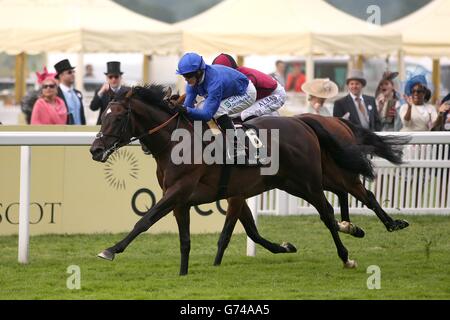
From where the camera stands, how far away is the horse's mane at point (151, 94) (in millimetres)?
7730

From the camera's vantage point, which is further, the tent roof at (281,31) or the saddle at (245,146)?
the tent roof at (281,31)

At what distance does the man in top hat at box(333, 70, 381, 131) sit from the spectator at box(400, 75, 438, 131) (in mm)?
462

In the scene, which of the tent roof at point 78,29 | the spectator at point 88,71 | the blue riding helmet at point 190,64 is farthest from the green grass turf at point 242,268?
the spectator at point 88,71

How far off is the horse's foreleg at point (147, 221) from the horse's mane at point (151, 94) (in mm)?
705

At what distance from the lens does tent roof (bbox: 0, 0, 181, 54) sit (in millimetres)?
15133

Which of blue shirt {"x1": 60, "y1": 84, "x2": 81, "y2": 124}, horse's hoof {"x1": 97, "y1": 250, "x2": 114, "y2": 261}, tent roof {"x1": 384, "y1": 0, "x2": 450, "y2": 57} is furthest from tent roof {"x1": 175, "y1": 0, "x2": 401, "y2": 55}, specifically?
horse's hoof {"x1": 97, "y1": 250, "x2": 114, "y2": 261}

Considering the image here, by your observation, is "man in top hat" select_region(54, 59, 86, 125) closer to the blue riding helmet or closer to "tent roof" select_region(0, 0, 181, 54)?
"tent roof" select_region(0, 0, 181, 54)

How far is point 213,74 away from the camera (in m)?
7.77

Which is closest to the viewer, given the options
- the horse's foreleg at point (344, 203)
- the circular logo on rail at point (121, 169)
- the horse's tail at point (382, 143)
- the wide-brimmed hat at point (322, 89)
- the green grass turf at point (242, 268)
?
the green grass turf at point (242, 268)

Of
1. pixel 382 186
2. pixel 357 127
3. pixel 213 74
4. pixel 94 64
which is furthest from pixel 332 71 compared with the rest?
pixel 213 74

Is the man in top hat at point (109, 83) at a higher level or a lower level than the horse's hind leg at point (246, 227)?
higher

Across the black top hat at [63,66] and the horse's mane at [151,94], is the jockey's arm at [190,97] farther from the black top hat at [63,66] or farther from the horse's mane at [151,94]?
the black top hat at [63,66]

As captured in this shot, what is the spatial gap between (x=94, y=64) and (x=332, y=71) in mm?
6159
